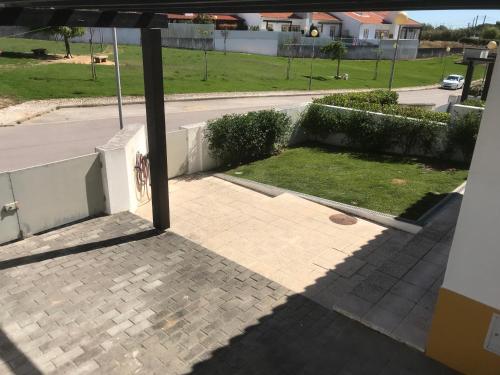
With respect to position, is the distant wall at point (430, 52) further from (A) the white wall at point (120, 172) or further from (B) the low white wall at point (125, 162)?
(A) the white wall at point (120, 172)

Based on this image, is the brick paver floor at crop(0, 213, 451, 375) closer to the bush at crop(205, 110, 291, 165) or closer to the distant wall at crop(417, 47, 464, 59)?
the bush at crop(205, 110, 291, 165)

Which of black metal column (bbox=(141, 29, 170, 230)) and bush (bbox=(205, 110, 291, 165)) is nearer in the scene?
black metal column (bbox=(141, 29, 170, 230))

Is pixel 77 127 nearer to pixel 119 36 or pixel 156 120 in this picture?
pixel 156 120

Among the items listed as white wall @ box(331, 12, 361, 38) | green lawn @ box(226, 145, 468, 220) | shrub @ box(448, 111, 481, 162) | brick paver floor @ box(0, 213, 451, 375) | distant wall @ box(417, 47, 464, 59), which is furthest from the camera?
distant wall @ box(417, 47, 464, 59)

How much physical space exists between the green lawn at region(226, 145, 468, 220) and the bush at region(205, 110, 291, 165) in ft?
1.34

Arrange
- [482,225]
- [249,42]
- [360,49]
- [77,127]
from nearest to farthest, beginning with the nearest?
[482,225]
[77,127]
[249,42]
[360,49]

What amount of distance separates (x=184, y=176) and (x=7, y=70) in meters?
25.6

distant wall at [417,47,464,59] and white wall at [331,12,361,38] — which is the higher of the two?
white wall at [331,12,361,38]

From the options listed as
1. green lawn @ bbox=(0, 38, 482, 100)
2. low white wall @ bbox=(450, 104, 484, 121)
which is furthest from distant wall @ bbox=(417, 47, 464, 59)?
low white wall @ bbox=(450, 104, 484, 121)

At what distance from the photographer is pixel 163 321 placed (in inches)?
255

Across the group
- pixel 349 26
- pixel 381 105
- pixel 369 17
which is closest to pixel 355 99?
pixel 381 105

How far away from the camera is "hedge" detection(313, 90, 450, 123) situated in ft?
51.0

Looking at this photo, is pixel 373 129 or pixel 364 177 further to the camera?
pixel 373 129

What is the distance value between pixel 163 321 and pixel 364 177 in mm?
8662
